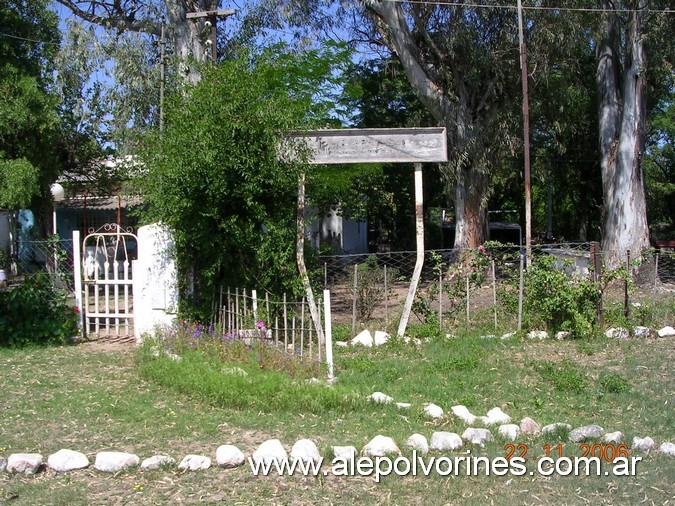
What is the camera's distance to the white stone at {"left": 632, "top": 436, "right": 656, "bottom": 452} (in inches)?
225

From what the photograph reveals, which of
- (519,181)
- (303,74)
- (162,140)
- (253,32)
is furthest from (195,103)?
(519,181)

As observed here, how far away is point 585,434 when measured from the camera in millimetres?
5844

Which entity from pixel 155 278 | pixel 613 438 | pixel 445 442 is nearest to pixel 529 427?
pixel 613 438

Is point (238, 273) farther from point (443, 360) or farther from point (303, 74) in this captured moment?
point (303, 74)

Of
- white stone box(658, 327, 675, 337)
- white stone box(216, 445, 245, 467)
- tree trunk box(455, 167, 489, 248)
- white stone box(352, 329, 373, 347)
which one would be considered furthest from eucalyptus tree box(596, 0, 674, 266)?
white stone box(216, 445, 245, 467)

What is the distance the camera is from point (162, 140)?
9.52 meters

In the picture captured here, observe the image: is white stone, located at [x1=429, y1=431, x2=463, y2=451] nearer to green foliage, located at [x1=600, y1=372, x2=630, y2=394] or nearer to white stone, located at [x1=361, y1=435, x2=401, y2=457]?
white stone, located at [x1=361, y1=435, x2=401, y2=457]

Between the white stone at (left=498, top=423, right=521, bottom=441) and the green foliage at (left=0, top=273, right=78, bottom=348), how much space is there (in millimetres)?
7334

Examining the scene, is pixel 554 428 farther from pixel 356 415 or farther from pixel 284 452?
pixel 284 452

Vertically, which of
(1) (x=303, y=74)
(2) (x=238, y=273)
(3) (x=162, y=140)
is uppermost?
(1) (x=303, y=74)

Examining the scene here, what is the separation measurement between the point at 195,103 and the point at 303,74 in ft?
22.8

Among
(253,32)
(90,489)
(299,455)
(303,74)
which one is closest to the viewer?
(90,489)

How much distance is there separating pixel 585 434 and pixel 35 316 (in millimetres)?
8398

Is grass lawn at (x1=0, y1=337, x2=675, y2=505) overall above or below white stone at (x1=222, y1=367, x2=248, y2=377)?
below
